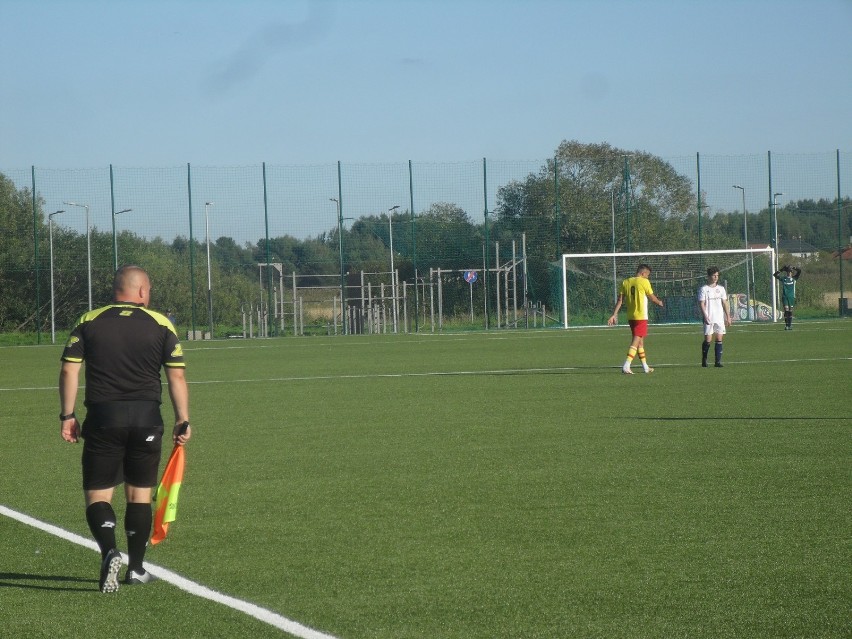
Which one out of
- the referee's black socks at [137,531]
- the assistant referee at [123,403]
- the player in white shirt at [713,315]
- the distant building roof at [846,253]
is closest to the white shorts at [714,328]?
the player in white shirt at [713,315]

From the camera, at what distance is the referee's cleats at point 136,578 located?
6.53 meters

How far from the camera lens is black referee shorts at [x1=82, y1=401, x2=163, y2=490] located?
661 centimetres

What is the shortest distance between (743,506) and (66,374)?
15.1 ft

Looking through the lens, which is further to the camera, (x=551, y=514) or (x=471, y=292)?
(x=471, y=292)

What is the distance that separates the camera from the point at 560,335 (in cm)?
4106

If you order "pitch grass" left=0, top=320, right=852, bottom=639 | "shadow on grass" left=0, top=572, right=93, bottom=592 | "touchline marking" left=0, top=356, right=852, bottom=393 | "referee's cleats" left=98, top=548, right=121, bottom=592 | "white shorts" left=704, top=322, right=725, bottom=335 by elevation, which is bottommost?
"touchline marking" left=0, top=356, right=852, bottom=393

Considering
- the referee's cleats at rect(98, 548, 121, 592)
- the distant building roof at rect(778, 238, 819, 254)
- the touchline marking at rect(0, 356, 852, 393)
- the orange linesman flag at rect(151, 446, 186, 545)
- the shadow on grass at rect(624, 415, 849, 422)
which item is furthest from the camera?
the distant building roof at rect(778, 238, 819, 254)

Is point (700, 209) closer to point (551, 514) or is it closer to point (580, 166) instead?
point (580, 166)

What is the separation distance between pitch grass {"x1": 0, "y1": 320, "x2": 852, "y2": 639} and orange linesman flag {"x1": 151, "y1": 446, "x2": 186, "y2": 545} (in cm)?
26

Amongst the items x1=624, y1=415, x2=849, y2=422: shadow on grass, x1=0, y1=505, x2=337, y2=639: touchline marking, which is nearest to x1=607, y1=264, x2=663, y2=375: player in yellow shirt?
x1=624, y1=415, x2=849, y2=422: shadow on grass

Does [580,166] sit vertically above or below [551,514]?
above

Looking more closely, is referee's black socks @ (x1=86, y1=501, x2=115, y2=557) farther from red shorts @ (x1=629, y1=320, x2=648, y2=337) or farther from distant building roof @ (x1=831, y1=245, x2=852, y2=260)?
distant building roof @ (x1=831, y1=245, x2=852, y2=260)

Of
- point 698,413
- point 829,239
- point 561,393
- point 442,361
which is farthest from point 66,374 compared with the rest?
point 829,239

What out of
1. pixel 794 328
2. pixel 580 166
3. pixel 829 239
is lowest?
pixel 794 328
